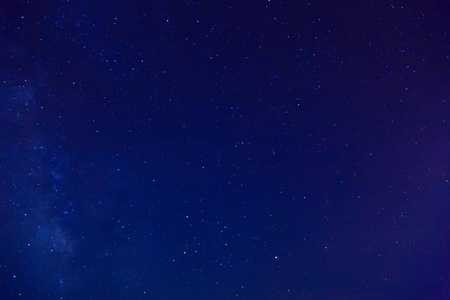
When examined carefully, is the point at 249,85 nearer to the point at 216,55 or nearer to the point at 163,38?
the point at 216,55

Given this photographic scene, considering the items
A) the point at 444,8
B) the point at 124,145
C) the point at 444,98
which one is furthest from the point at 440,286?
the point at 124,145

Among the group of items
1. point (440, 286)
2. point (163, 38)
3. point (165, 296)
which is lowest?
point (440, 286)

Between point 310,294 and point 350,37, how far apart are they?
2522 mm

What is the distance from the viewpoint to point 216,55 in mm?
2414

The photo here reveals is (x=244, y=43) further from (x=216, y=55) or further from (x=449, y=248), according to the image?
(x=449, y=248)

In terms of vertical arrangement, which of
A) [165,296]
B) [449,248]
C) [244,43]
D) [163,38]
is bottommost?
[449,248]

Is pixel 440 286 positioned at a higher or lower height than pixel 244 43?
lower

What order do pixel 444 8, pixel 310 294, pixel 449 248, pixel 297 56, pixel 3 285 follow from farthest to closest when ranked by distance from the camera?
pixel 3 285 → pixel 310 294 → pixel 449 248 → pixel 297 56 → pixel 444 8

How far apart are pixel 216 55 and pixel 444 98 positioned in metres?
1.89

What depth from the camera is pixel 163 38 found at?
2.40 metres

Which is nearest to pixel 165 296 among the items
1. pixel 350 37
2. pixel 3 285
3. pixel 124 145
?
pixel 124 145

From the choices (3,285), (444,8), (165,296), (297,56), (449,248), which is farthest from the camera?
(3,285)

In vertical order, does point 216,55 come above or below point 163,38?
below

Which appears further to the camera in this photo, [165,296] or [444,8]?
[165,296]
